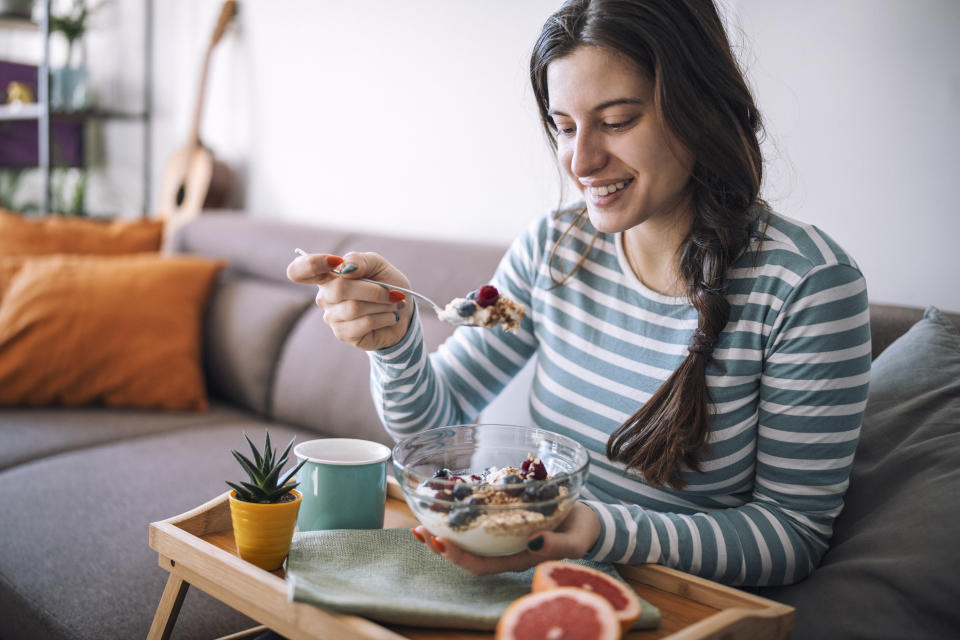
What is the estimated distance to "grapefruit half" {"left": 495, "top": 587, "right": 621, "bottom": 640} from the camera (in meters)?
0.69

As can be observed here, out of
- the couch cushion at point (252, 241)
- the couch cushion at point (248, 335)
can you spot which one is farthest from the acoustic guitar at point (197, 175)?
the couch cushion at point (248, 335)

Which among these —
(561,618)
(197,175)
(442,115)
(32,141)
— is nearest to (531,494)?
(561,618)

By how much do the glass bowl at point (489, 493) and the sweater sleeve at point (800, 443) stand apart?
0.12 metres

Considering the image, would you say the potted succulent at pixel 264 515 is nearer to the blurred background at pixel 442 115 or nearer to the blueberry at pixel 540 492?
the blueberry at pixel 540 492

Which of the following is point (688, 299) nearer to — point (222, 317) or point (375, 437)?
point (375, 437)

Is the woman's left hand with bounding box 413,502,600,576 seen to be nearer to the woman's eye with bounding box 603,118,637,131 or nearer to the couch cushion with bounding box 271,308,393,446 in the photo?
the woman's eye with bounding box 603,118,637,131

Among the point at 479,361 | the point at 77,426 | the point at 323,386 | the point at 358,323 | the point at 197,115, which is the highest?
the point at 197,115

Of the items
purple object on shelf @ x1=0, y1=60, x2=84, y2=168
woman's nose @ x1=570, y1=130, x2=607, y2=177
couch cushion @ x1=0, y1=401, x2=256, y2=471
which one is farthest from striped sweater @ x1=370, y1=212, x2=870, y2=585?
purple object on shelf @ x1=0, y1=60, x2=84, y2=168

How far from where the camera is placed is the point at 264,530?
0.87 meters

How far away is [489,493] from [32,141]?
3.43 m

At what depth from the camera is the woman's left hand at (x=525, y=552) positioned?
82 cm

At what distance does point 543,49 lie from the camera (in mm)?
1136

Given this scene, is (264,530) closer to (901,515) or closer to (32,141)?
(901,515)

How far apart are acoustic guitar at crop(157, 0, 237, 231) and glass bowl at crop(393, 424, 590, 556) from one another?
206cm
